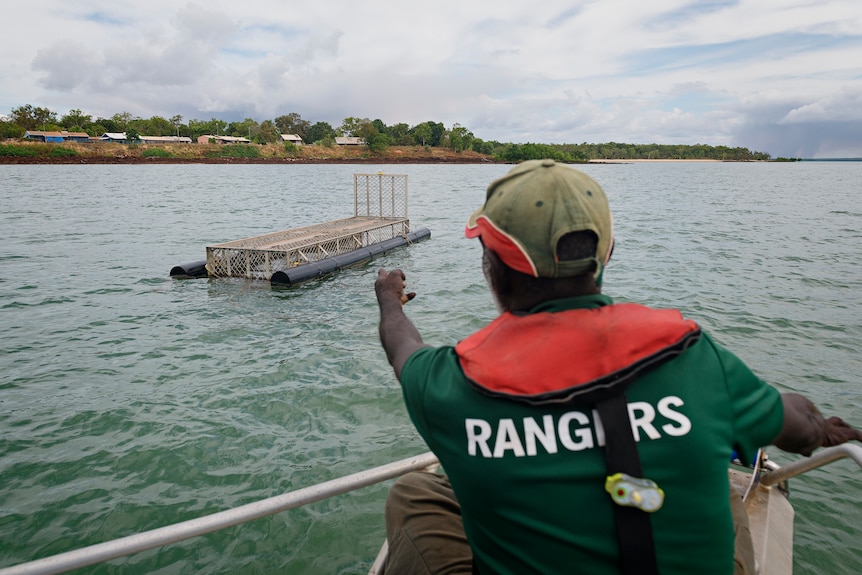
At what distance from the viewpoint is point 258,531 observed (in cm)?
600

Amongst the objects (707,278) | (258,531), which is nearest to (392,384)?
(258,531)

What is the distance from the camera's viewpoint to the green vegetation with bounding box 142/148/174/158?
5103 inches

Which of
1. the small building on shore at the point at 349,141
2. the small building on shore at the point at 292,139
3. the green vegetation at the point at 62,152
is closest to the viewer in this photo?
the green vegetation at the point at 62,152

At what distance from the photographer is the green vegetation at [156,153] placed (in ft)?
425

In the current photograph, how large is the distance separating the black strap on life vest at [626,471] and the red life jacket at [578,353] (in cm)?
5

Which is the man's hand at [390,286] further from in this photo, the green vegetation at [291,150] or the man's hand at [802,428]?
the green vegetation at [291,150]

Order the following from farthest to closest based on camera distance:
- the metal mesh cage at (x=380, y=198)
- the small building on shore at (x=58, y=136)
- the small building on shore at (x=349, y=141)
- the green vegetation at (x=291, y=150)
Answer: the small building on shore at (x=349, y=141)
the green vegetation at (x=291, y=150)
the small building on shore at (x=58, y=136)
the metal mesh cage at (x=380, y=198)

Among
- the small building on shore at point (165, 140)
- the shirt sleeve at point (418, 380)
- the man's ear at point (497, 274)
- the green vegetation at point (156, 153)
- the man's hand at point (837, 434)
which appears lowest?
the green vegetation at point (156, 153)

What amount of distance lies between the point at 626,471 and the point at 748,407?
1.56 feet

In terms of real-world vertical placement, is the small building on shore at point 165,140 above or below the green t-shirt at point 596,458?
below

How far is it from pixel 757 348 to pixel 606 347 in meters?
11.7

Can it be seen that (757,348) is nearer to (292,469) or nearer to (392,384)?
(392,384)

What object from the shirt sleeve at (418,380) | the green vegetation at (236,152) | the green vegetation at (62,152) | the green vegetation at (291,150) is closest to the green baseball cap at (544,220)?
the shirt sleeve at (418,380)

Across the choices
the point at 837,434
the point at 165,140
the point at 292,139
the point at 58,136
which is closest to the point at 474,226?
the point at 837,434
